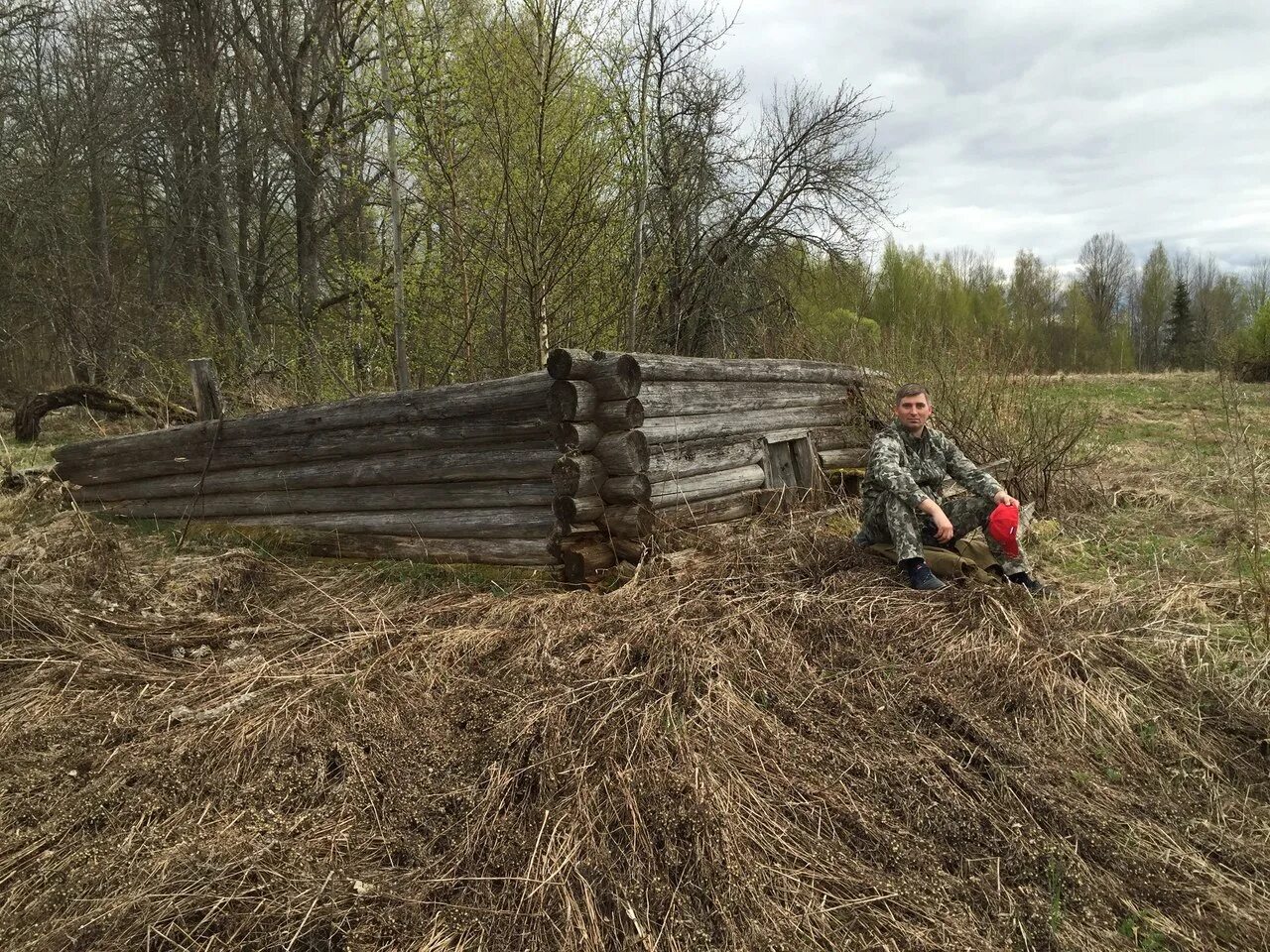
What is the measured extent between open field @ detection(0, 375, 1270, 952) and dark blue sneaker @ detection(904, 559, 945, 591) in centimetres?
13

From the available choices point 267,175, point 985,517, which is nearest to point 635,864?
point 985,517

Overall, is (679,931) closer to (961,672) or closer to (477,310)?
(961,672)

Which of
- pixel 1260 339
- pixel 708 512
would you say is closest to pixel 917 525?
pixel 708 512

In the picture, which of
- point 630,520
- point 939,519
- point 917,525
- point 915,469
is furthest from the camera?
point 915,469

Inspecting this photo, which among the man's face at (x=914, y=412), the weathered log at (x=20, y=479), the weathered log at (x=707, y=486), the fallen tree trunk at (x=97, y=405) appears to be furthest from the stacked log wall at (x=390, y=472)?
the fallen tree trunk at (x=97, y=405)

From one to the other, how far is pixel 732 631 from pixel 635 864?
182 cm

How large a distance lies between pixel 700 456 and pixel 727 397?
2.06 ft

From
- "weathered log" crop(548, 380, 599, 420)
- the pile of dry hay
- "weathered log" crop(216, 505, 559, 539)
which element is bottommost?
the pile of dry hay

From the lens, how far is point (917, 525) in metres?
5.00

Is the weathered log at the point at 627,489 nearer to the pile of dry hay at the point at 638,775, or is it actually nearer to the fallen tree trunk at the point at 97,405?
the pile of dry hay at the point at 638,775

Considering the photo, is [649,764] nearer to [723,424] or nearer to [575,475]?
[575,475]

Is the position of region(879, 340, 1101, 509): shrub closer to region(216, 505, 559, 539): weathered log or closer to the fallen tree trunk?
region(216, 505, 559, 539): weathered log

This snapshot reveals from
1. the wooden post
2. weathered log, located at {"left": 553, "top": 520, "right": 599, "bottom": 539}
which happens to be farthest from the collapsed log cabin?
the wooden post

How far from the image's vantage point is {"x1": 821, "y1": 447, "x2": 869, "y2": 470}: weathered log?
313 inches
